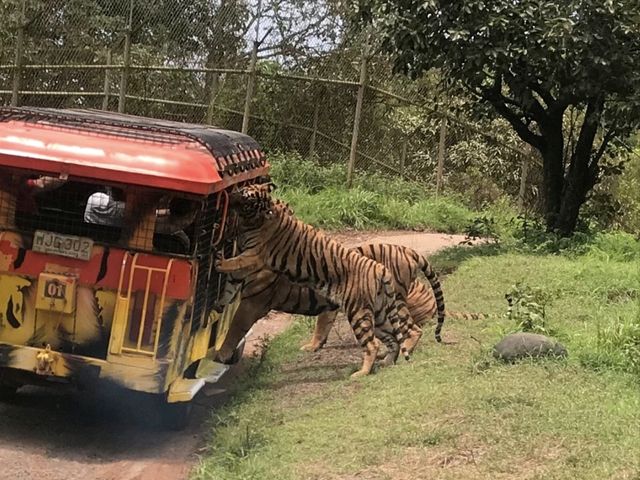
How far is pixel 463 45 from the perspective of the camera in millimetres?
10727

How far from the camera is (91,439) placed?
590 cm

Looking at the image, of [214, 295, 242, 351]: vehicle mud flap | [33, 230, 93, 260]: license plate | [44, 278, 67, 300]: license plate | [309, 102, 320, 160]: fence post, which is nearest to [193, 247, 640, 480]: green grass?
[214, 295, 242, 351]: vehicle mud flap

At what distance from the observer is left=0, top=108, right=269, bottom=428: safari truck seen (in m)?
5.36

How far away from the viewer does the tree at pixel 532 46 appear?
1035 centimetres

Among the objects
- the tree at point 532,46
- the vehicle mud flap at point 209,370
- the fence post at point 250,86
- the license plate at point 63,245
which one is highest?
the tree at point 532,46

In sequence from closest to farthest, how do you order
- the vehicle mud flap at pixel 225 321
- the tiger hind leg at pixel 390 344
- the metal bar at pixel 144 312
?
the metal bar at pixel 144 312, the vehicle mud flap at pixel 225 321, the tiger hind leg at pixel 390 344

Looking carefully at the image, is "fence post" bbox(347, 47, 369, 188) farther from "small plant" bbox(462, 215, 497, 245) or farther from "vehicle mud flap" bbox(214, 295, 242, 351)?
"vehicle mud flap" bbox(214, 295, 242, 351)

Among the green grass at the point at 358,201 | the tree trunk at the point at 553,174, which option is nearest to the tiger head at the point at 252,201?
the tree trunk at the point at 553,174

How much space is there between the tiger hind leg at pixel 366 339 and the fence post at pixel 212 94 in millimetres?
8118

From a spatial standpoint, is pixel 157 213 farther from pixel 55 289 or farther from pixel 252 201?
pixel 252 201

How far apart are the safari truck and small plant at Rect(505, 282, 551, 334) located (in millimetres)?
2655

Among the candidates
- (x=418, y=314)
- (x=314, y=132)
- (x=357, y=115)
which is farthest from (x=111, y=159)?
(x=314, y=132)

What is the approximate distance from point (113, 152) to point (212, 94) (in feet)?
30.6

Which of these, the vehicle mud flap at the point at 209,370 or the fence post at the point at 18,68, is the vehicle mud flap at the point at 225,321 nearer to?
the vehicle mud flap at the point at 209,370
